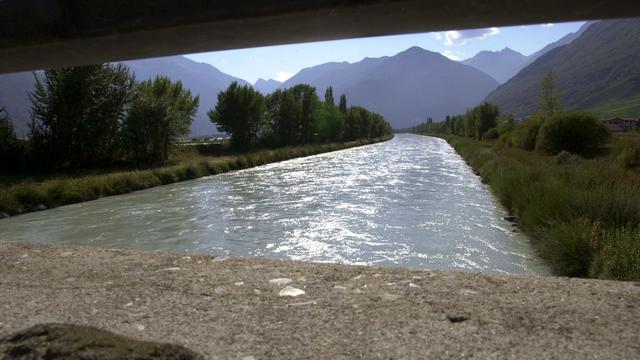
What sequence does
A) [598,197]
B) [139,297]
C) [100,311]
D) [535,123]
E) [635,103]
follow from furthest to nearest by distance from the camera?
[635,103] → [535,123] → [598,197] → [139,297] → [100,311]

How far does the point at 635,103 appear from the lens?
198 metres

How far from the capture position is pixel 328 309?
4.33m

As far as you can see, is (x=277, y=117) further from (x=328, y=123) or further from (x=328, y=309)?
(x=328, y=309)

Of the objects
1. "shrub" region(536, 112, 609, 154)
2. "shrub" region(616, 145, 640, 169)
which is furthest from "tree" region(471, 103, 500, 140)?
"shrub" region(616, 145, 640, 169)

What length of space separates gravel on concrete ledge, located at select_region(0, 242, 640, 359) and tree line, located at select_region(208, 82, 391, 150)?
5649 cm

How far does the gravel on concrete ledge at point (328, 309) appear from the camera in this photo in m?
3.61

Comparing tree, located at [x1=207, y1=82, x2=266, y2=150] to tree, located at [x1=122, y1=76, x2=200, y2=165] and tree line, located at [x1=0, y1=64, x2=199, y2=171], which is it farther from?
tree line, located at [x1=0, y1=64, x2=199, y2=171]

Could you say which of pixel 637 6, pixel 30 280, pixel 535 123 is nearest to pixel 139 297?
pixel 30 280

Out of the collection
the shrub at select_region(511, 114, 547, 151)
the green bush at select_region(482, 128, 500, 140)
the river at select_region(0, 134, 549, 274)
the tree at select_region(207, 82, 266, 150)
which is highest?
the tree at select_region(207, 82, 266, 150)

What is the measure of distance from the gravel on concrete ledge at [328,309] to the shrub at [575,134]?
33140mm

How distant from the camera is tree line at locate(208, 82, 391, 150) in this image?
202ft

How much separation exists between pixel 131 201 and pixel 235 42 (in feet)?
68.5

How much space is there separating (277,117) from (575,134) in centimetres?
4682

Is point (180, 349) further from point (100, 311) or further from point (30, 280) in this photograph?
point (30, 280)
